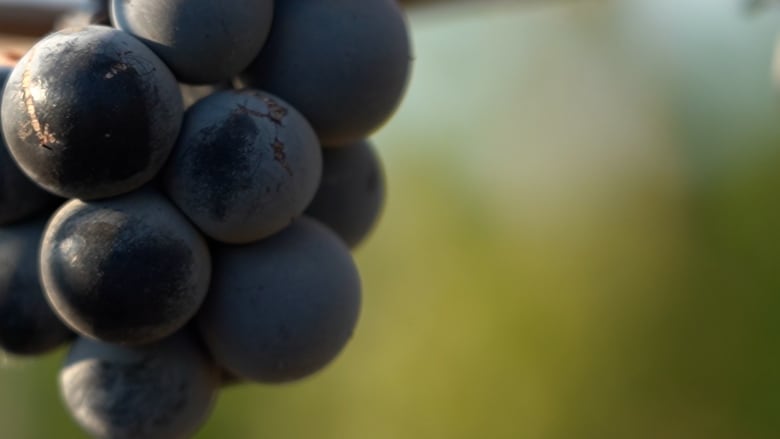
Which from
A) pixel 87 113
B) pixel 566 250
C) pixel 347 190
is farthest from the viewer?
pixel 566 250

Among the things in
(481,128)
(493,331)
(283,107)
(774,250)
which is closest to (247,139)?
(283,107)

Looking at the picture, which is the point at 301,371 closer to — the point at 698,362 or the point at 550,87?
the point at 698,362

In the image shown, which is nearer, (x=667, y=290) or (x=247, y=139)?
(x=247, y=139)

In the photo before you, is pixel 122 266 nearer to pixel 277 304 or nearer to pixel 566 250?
pixel 277 304

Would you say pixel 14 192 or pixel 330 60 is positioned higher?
pixel 330 60

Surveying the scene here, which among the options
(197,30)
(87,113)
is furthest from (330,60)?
(87,113)

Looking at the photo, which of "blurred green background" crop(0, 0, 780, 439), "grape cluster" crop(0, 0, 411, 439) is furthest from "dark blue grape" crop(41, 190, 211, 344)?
"blurred green background" crop(0, 0, 780, 439)

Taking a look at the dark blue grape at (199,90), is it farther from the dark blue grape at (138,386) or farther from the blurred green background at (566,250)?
the blurred green background at (566,250)
